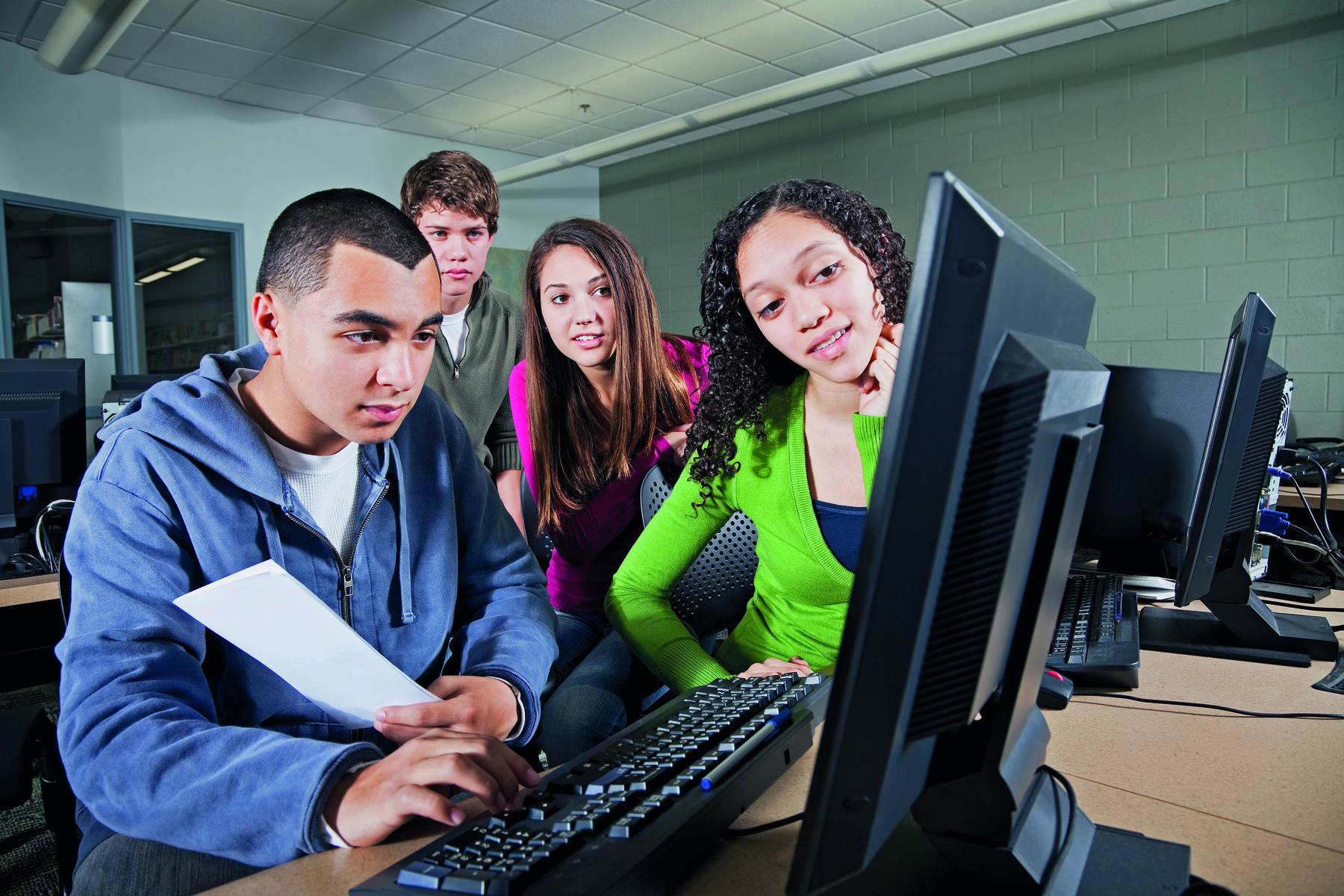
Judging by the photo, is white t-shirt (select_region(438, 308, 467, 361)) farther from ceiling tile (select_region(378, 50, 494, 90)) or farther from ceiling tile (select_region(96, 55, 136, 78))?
ceiling tile (select_region(96, 55, 136, 78))

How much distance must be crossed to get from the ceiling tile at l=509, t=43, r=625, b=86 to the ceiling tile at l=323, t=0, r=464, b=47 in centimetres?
59

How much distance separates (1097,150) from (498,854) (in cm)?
486

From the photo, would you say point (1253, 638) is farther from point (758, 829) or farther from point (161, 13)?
point (161, 13)

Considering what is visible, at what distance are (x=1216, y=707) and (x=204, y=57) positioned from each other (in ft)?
18.2

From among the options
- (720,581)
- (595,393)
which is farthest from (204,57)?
(720,581)

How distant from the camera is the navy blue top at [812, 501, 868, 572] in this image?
1.26 meters

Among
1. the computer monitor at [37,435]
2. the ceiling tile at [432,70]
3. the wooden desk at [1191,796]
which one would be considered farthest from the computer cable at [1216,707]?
the ceiling tile at [432,70]

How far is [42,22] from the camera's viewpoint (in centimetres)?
422

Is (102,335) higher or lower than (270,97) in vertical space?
lower

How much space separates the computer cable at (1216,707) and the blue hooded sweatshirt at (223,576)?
70 centimetres

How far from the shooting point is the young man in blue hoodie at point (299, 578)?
0.69 metres

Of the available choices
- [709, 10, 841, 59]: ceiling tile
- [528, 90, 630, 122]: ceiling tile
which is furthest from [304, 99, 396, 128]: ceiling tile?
[709, 10, 841, 59]: ceiling tile

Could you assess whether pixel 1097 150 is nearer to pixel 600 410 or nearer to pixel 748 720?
pixel 600 410

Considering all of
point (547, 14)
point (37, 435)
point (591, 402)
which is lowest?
point (37, 435)
